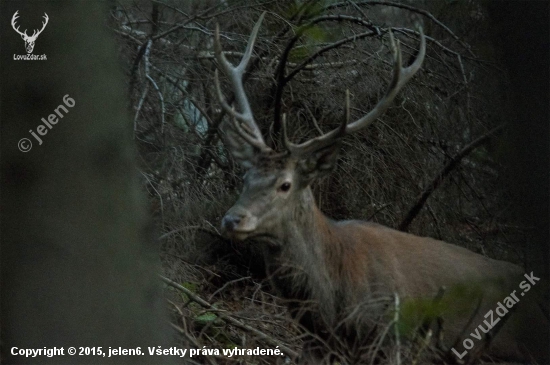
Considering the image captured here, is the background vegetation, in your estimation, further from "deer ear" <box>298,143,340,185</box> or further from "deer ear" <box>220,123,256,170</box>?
"deer ear" <box>298,143,340,185</box>

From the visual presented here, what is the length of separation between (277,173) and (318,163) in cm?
34

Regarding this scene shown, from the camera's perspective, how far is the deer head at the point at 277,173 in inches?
191

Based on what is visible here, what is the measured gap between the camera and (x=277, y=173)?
5.02 m

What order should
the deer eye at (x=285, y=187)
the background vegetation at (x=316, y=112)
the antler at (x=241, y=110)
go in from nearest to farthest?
the deer eye at (x=285, y=187) → the antler at (x=241, y=110) → the background vegetation at (x=316, y=112)

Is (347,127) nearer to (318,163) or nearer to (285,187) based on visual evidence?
(318,163)

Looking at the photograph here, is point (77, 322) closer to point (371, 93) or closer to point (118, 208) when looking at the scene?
point (118, 208)

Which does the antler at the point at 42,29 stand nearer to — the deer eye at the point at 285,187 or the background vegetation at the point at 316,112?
the deer eye at the point at 285,187

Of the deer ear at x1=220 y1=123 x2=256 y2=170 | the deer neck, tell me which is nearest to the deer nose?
the deer neck

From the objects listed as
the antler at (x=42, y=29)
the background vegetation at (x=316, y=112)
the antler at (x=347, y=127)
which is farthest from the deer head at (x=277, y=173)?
the antler at (x=42, y=29)

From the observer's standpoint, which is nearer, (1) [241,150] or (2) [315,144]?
(2) [315,144]

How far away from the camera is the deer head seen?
4844mm

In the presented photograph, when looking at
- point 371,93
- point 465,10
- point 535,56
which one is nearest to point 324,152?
point 465,10

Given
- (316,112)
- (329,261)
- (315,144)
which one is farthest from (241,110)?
(316,112)

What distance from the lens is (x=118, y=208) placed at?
1.91 meters
